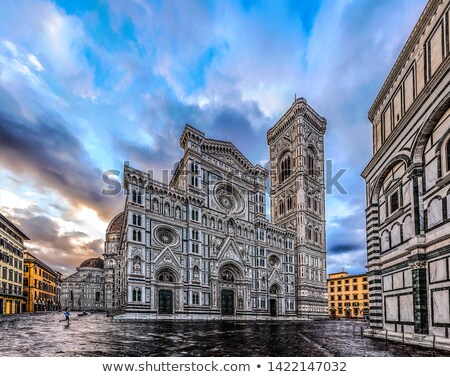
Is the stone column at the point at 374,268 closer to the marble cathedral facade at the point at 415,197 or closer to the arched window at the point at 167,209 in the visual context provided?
the marble cathedral facade at the point at 415,197

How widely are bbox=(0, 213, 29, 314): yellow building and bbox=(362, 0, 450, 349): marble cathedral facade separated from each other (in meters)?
62.6

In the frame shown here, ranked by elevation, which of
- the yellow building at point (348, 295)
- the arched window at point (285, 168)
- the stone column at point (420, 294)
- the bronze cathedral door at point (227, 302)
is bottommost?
the yellow building at point (348, 295)

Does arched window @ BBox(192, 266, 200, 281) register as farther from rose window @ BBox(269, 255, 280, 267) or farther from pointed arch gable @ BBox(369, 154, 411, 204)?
pointed arch gable @ BBox(369, 154, 411, 204)

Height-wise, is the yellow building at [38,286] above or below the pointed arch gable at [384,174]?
below

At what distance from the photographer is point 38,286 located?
92000mm

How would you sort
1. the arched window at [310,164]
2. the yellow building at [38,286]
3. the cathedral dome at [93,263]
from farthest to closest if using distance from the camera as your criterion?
the cathedral dome at [93,263], the yellow building at [38,286], the arched window at [310,164]

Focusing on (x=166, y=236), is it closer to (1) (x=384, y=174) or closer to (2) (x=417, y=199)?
(1) (x=384, y=174)

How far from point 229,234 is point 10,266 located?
42.5 m

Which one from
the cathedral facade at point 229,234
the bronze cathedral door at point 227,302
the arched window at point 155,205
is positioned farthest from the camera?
the bronze cathedral door at point 227,302

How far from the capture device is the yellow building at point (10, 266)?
62.0 m

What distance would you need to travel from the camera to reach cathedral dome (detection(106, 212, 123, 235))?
116m

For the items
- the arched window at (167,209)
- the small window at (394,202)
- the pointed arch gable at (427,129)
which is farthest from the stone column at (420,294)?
the arched window at (167,209)

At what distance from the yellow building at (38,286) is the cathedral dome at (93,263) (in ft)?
34.7
